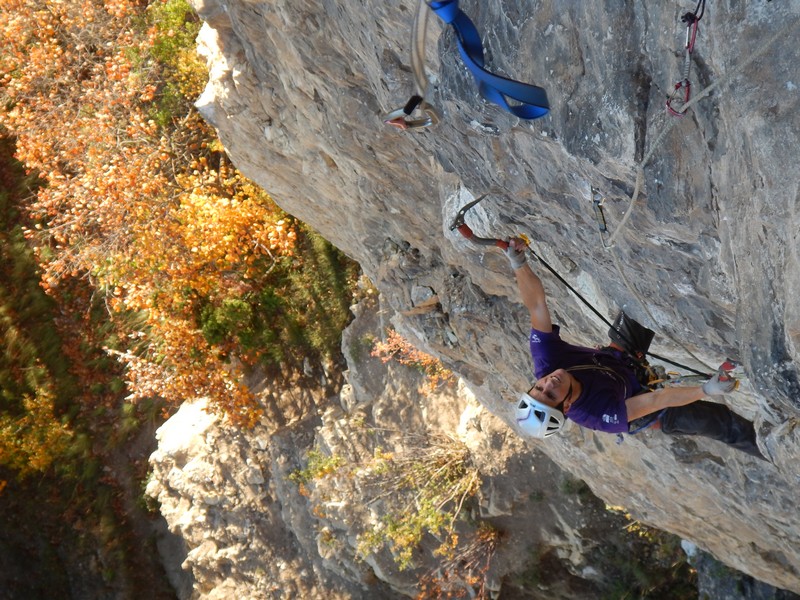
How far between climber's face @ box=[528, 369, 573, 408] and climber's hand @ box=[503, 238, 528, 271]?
0.67 meters

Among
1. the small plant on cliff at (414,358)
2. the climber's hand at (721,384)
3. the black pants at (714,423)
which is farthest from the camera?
the small plant on cliff at (414,358)

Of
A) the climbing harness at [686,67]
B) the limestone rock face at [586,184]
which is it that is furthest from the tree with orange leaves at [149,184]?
the climbing harness at [686,67]

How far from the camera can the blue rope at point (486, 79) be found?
7.93 feet

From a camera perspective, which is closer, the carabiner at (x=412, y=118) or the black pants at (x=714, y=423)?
the carabiner at (x=412, y=118)

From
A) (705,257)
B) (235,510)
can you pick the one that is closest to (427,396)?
(235,510)

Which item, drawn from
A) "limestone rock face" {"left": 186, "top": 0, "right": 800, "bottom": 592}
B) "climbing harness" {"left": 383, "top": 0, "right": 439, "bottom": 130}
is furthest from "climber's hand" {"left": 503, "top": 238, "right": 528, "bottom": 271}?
"climbing harness" {"left": 383, "top": 0, "right": 439, "bottom": 130}


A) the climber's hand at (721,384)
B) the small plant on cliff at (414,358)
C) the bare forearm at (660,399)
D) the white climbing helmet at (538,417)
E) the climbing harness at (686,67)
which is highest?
the climbing harness at (686,67)

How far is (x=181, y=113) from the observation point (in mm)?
10547

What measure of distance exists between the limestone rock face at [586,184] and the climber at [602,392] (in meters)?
0.17

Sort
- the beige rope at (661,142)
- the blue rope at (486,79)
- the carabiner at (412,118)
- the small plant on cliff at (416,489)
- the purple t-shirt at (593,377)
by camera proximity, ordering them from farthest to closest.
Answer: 1. the small plant on cliff at (416,489)
2. the purple t-shirt at (593,377)
3. the carabiner at (412,118)
4. the blue rope at (486,79)
5. the beige rope at (661,142)

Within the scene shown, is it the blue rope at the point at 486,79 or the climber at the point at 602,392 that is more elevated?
the blue rope at the point at 486,79

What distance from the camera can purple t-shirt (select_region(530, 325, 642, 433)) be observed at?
3.59 m

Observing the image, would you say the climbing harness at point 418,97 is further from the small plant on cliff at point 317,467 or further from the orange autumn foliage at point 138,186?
the small plant on cliff at point 317,467

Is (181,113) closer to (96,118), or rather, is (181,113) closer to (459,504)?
(96,118)
